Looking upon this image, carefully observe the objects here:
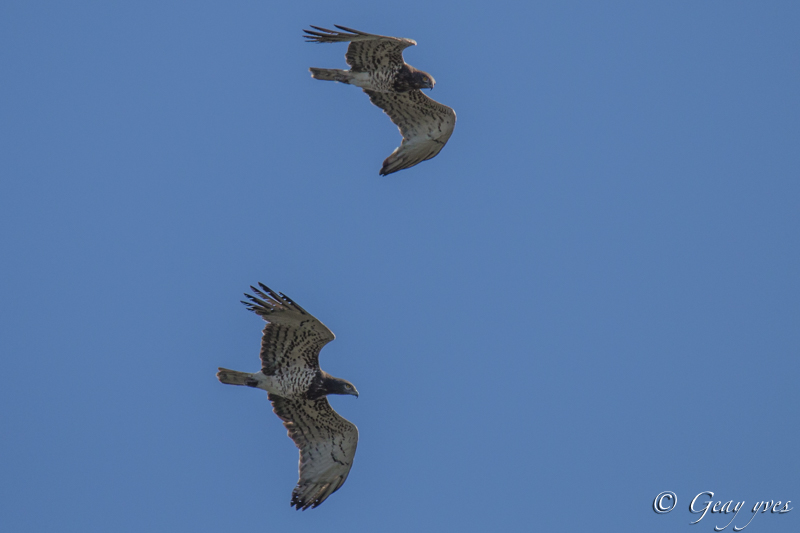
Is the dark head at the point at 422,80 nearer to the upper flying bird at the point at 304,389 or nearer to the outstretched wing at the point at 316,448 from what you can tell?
the upper flying bird at the point at 304,389

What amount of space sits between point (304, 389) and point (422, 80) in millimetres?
4820

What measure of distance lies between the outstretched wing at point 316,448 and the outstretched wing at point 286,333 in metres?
Answer: 0.93

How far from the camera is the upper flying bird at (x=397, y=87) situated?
14227 millimetres

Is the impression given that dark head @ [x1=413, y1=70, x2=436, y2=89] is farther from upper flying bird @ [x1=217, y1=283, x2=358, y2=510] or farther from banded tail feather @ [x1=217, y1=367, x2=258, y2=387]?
banded tail feather @ [x1=217, y1=367, x2=258, y2=387]

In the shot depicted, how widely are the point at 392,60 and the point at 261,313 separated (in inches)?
169

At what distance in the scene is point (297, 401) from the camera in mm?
14172

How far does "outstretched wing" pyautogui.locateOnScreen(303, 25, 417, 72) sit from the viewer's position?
1372cm

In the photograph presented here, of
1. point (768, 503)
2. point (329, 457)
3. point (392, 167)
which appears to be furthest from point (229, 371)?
point (768, 503)

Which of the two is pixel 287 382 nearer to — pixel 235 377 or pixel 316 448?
pixel 235 377

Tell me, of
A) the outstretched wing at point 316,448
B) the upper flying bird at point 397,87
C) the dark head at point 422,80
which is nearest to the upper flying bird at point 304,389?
the outstretched wing at point 316,448

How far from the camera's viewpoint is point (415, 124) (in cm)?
1573

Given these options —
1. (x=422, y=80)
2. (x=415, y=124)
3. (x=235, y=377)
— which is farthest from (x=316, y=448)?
(x=422, y=80)

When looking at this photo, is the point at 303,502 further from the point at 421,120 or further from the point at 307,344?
the point at 421,120

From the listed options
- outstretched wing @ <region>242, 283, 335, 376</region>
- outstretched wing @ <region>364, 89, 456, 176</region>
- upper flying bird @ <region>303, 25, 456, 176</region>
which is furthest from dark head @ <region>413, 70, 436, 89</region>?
outstretched wing @ <region>242, 283, 335, 376</region>
